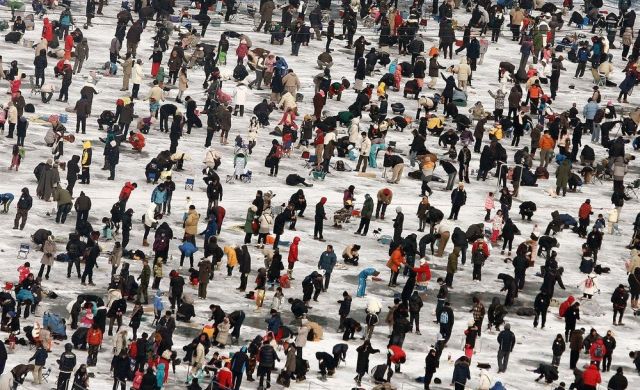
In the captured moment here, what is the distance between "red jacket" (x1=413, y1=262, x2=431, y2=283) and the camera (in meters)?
50.0

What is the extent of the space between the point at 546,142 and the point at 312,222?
10605mm

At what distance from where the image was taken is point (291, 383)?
43875 mm

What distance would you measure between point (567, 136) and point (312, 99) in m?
8.91

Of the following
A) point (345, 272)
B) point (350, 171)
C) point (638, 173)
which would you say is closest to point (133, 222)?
point (345, 272)

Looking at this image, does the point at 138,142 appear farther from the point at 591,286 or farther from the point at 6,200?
the point at 591,286

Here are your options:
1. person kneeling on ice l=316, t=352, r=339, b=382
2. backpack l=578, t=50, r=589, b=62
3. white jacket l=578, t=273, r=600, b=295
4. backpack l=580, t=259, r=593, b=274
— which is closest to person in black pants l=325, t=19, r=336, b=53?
backpack l=578, t=50, r=589, b=62

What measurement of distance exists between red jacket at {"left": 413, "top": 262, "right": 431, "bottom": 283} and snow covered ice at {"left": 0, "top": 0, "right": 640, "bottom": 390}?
1.63ft

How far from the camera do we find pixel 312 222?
5488cm

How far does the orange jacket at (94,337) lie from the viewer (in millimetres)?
43031

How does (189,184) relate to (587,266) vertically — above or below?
below

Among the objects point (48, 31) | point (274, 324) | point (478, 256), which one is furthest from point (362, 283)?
point (48, 31)

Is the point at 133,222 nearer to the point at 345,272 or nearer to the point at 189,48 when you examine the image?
the point at 345,272

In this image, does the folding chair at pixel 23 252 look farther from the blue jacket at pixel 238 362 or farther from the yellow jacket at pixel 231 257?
the blue jacket at pixel 238 362

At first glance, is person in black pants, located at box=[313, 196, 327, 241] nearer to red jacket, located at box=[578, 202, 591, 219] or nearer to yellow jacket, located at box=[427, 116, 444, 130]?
red jacket, located at box=[578, 202, 591, 219]
